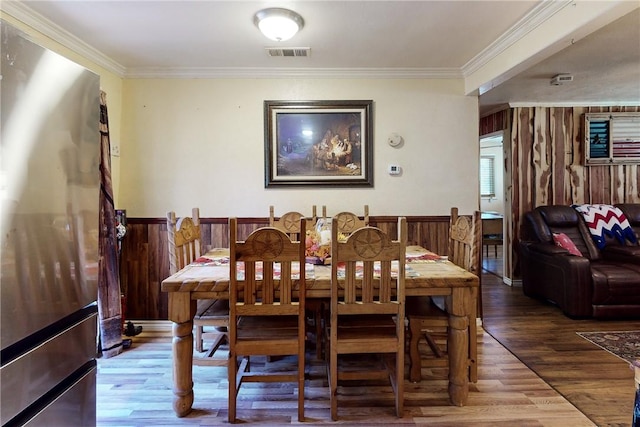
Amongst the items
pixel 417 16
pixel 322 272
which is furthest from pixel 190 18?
pixel 322 272

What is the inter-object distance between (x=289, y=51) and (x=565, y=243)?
3.57 m

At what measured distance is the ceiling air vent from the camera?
108 inches

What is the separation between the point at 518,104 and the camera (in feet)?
14.7

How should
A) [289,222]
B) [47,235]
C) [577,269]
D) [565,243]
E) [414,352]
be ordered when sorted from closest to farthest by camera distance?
[47,235] < [414,352] < [289,222] < [577,269] < [565,243]

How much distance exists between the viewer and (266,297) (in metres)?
1.80

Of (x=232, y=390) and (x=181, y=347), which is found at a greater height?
(x=181, y=347)

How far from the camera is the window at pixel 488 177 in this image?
7.51 metres

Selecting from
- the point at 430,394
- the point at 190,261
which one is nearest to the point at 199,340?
the point at 190,261

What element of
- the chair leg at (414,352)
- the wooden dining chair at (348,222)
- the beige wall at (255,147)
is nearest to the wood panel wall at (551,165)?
the beige wall at (255,147)

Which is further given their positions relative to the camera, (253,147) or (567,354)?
(253,147)

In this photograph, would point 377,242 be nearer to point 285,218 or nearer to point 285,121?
point 285,218

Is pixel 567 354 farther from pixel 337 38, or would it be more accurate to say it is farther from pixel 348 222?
pixel 337 38

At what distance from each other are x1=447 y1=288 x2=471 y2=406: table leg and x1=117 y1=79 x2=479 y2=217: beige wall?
1439 millimetres

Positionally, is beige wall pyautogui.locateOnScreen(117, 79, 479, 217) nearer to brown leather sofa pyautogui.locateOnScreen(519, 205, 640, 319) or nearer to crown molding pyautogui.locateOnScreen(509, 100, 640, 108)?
brown leather sofa pyautogui.locateOnScreen(519, 205, 640, 319)
